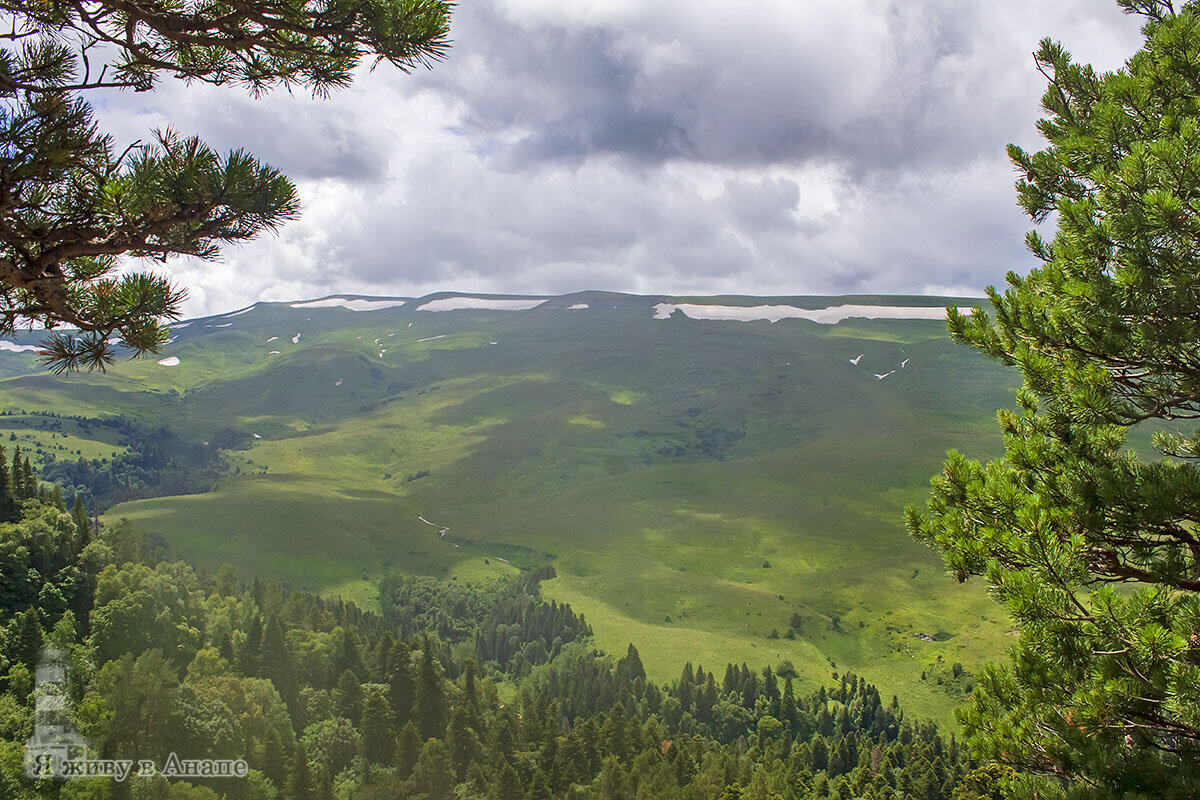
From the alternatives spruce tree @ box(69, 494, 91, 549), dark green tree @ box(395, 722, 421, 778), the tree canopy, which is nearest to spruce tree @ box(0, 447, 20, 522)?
spruce tree @ box(69, 494, 91, 549)

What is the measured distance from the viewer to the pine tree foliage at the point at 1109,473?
35.7ft

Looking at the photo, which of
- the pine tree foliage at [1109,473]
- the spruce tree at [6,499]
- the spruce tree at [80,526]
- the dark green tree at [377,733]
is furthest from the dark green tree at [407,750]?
the pine tree foliage at [1109,473]

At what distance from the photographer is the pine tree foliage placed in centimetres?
1088

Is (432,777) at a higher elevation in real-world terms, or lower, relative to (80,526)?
lower

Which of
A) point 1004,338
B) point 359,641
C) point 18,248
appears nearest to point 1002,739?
point 1004,338

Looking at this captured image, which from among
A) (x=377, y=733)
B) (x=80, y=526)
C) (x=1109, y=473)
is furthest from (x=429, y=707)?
(x=1109, y=473)

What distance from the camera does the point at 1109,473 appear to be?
447 inches

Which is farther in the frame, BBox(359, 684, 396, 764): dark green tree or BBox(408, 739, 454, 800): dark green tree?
BBox(359, 684, 396, 764): dark green tree

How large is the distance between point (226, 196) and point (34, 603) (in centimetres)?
8230

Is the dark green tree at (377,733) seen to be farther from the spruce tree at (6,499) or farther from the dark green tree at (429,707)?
the spruce tree at (6,499)

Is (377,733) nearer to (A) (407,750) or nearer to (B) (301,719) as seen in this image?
(A) (407,750)

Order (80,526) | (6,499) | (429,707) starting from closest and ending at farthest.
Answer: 1. (6,499)
2. (80,526)
3. (429,707)

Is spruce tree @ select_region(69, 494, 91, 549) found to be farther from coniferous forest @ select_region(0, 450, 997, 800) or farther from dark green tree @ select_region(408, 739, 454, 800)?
dark green tree @ select_region(408, 739, 454, 800)

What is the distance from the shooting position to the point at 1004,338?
Answer: 44.9 feet
